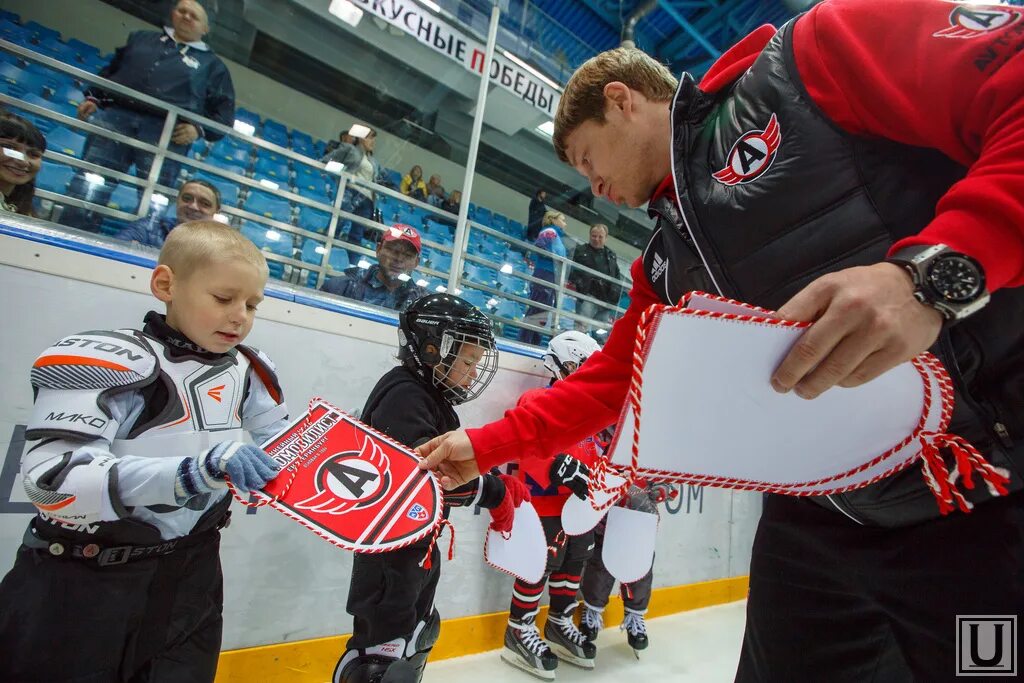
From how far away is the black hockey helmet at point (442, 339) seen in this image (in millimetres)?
1754

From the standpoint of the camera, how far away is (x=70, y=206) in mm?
2006

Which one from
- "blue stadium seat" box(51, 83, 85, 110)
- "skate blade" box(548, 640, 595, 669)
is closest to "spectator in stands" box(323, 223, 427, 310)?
"blue stadium seat" box(51, 83, 85, 110)

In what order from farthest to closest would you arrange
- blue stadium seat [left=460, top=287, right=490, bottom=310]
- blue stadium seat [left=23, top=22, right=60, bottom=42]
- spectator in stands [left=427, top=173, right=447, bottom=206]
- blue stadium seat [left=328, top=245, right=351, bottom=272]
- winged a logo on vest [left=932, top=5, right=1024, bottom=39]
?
spectator in stands [left=427, top=173, right=447, bottom=206], blue stadium seat [left=460, top=287, right=490, bottom=310], blue stadium seat [left=23, top=22, right=60, bottom=42], blue stadium seat [left=328, top=245, right=351, bottom=272], winged a logo on vest [left=932, top=5, right=1024, bottom=39]

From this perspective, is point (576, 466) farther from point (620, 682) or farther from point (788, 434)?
point (788, 434)

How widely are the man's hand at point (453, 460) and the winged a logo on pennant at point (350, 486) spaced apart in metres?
0.03

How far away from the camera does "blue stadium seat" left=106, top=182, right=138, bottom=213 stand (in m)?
2.28

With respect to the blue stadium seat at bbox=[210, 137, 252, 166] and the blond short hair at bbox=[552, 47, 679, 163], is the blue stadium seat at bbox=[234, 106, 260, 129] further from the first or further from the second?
the blond short hair at bbox=[552, 47, 679, 163]

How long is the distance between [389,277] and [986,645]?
2.81m

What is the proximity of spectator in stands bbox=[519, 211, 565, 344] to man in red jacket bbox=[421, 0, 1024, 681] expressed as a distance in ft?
10.2

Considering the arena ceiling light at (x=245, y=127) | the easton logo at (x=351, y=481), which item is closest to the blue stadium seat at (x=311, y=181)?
the arena ceiling light at (x=245, y=127)

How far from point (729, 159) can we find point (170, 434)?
118 centimetres

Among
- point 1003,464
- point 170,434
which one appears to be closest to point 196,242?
point 170,434

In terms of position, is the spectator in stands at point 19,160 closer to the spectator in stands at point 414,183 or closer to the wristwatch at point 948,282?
the spectator in stands at point 414,183

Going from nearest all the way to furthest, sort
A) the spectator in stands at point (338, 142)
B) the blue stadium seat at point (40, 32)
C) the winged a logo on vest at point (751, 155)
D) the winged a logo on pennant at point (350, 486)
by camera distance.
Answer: the winged a logo on vest at point (751, 155)
the winged a logo on pennant at point (350, 486)
the blue stadium seat at point (40, 32)
the spectator in stands at point (338, 142)
